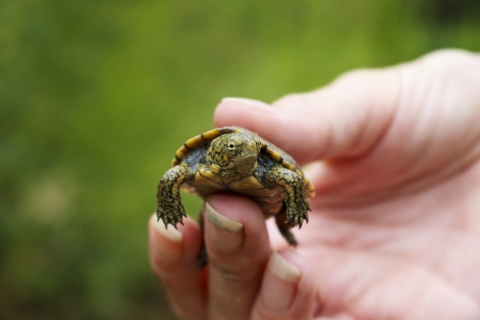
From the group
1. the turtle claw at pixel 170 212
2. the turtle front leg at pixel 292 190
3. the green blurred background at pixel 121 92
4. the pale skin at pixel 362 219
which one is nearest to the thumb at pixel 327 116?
the pale skin at pixel 362 219

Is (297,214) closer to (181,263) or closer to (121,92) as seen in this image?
(181,263)

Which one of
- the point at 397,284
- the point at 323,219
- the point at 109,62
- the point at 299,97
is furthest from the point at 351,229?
the point at 109,62

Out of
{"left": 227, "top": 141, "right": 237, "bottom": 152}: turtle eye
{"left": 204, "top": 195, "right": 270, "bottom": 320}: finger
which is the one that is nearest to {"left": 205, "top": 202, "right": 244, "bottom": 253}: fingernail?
{"left": 204, "top": 195, "right": 270, "bottom": 320}: finger

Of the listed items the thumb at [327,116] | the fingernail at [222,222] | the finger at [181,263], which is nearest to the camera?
the fingernail at [222,222]

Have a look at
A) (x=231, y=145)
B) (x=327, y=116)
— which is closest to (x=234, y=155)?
(x=231, y=145)

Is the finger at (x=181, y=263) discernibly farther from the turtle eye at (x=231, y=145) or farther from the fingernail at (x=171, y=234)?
the turtle eye at (x=231, y=145)
